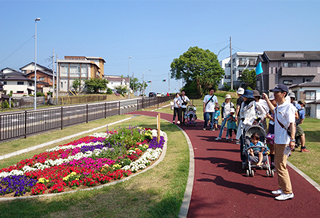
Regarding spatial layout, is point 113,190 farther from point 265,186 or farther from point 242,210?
point 265,186

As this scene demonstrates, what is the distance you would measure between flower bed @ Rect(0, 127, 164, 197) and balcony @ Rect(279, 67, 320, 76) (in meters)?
42.6

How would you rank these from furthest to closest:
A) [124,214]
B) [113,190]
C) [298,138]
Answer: [298,138] < [113,190] < [124,214]

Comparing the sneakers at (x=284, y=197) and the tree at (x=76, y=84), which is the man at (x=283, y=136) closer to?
the sneakers at (x=284, y=197)

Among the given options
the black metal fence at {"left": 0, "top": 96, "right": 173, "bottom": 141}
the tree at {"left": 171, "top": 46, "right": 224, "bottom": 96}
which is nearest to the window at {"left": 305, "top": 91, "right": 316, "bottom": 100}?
the tree at {"left": 171, "top": 46, "right": 224, "bottom": 96}

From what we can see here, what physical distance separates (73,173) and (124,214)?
8.04 ft

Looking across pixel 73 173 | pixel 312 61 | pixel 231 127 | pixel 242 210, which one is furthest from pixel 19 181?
pixel 312 61

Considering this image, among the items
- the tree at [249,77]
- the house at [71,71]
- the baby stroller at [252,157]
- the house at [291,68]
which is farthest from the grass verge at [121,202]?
the house at [71,71]

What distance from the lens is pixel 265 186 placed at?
521 cm

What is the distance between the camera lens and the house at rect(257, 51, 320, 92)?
44.8 m

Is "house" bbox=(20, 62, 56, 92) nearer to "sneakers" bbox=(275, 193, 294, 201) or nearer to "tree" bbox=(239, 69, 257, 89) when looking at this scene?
"tree" bbox=(239, 69, 257, 89)

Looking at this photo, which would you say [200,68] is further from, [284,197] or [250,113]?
[284,197]

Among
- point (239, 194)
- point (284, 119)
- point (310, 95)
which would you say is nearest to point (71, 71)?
point (310, 95)

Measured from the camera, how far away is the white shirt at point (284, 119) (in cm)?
447

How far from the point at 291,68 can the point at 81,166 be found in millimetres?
47044
